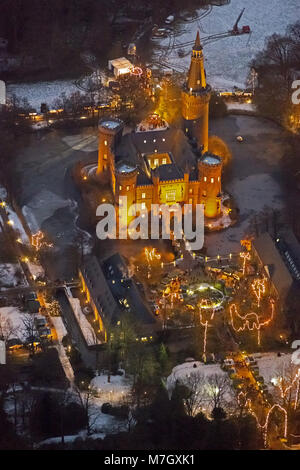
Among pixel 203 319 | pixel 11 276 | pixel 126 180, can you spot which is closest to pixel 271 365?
pixel 203 319

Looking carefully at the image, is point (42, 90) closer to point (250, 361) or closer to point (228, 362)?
point (228, 362)

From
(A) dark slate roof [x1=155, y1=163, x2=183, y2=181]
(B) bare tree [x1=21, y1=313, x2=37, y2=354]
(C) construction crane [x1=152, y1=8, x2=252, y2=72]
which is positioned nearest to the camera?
(B) bare tree [x1=21, y1=313, x2=37, y2=354]

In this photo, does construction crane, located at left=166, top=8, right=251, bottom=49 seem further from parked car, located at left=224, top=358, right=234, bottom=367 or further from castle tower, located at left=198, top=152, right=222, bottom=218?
parked car, located at left=224, top=358, right=234, bottom=367

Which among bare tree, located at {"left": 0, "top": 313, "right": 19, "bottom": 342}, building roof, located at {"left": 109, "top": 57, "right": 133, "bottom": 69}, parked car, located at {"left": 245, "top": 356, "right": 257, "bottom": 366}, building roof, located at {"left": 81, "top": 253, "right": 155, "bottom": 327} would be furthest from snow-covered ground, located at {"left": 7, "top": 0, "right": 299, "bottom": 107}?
parked car, located at {"left": 245, "top": 356, "right": 257, "bottom": 366}

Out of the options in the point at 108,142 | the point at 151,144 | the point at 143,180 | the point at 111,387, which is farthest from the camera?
the point at 151,144

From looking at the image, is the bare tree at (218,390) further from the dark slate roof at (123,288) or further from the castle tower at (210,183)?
the castle tower at (210,183)
